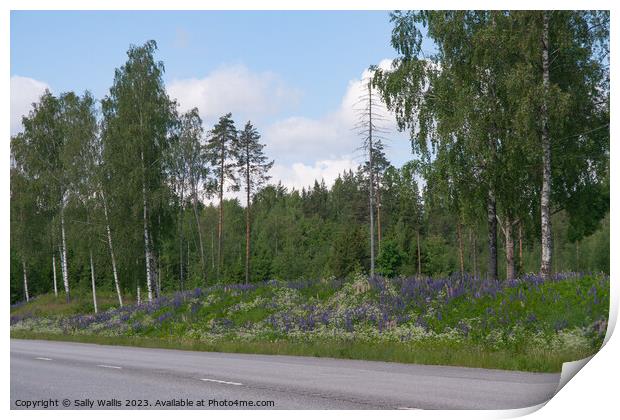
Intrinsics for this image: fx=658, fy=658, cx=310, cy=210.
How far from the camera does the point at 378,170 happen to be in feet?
69.6

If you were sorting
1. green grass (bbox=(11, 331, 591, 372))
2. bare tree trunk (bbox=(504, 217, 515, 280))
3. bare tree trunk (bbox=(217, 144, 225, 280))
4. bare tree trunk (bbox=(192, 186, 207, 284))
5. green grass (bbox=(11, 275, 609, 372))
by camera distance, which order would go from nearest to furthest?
green grass (bbox=(11, 331, 591, 372)) < green grass (bbox=(11, 275, 609, 372)) < bare tree trunk (bbox=(504, 217, 515, 280)) < bare tree trunk (bbox=(217, 144, 225, 280)) < bare tree trunk (bbox=(192, 186, 207, 284))

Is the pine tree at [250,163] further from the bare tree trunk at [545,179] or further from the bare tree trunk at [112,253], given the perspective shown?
the bare tree trunk at [545,179]

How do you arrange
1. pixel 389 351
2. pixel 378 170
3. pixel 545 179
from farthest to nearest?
pixel 378 170 → pixel 545 179 → pixel 389 351

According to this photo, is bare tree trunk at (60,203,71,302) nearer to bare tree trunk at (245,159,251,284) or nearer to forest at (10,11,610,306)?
forest at (10,11,610,306)

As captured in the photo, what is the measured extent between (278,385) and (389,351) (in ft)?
16.7

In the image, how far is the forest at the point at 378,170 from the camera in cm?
1509

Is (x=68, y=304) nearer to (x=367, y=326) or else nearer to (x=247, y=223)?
(x=367, y=326)

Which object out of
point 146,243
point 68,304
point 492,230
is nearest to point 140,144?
point 146,243

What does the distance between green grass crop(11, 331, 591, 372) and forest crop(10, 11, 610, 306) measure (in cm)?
217

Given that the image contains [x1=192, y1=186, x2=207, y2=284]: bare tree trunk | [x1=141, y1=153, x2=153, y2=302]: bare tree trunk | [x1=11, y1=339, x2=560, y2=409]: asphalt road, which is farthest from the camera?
[x1=192, y1=186, x2=207, y2=284]: bare tree trunk

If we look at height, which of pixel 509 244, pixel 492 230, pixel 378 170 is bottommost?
pixel 509 244

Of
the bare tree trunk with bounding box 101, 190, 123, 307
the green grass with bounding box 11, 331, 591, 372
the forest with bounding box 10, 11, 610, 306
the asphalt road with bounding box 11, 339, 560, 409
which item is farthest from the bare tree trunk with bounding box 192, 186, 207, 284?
the asphalt road with bounding box 11, 339, 560, 409

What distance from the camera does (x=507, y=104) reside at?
1830cm

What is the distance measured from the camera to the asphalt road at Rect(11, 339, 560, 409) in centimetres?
852
